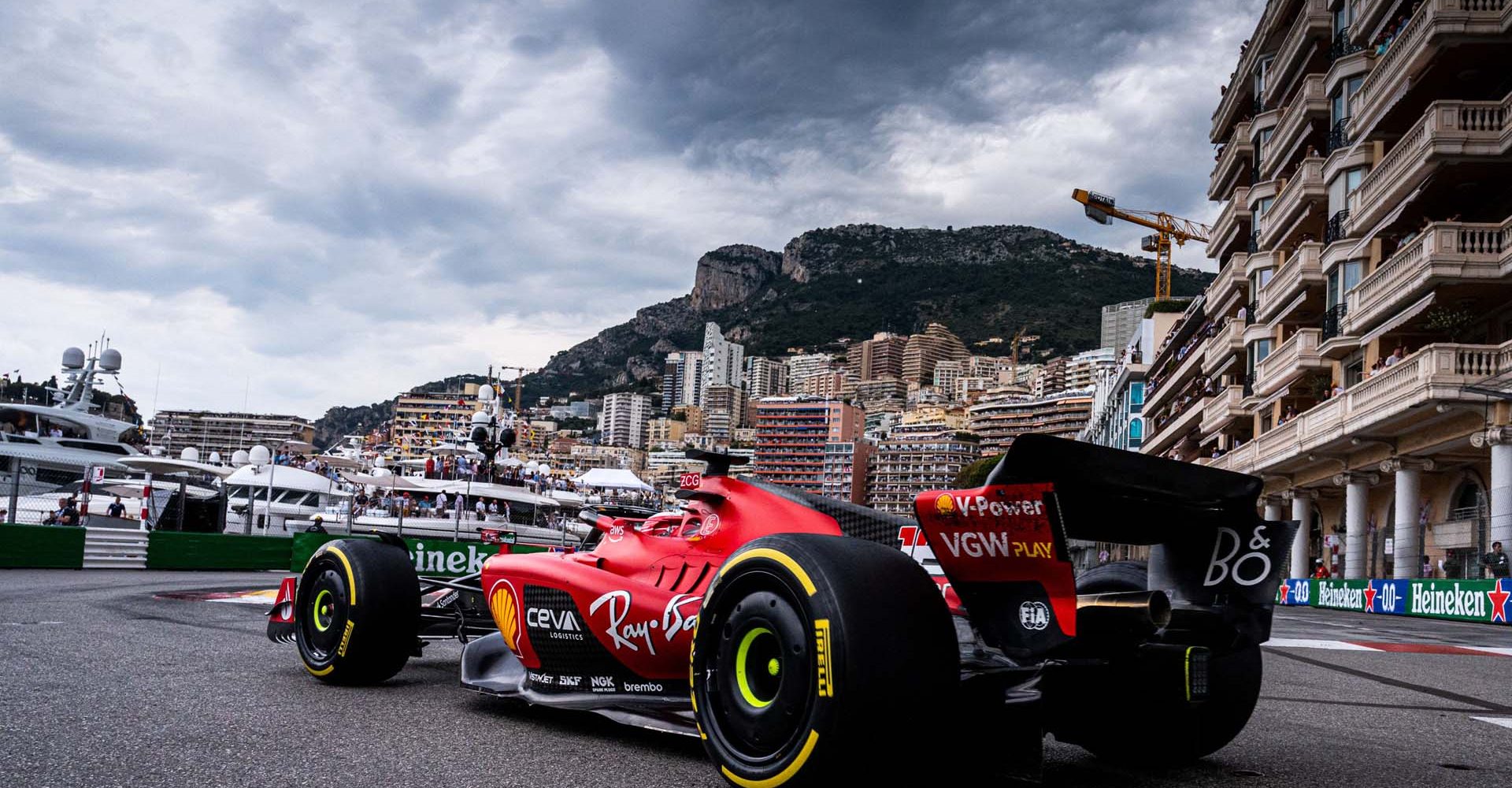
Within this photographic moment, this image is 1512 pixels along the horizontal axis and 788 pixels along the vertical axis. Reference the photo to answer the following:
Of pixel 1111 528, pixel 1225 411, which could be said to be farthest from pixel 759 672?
pixel 1225 411

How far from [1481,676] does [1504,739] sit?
15.6 feet

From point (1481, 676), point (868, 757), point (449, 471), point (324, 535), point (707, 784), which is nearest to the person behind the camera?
point (868, 757)

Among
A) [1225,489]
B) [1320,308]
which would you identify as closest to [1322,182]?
[1320,308]

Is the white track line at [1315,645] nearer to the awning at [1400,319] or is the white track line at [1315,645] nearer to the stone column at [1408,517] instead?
the stone column at [1408,517]

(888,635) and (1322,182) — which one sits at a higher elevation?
(1322,182)

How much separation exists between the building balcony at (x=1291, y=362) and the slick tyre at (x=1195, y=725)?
3523cm

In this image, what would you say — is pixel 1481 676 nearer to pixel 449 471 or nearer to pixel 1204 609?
pixel 1204 609

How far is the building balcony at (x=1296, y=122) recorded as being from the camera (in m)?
37.8

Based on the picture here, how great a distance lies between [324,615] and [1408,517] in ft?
98.5

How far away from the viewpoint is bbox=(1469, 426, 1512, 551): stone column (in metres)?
24.2

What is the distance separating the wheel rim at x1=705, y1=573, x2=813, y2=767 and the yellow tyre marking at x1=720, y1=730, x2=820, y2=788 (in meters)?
0.05

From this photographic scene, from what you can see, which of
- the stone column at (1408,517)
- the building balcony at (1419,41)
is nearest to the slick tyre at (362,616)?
the stone column at (1408,517)

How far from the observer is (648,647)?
4.78 m

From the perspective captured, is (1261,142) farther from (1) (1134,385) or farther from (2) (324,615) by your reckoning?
(1) (1134,385)
